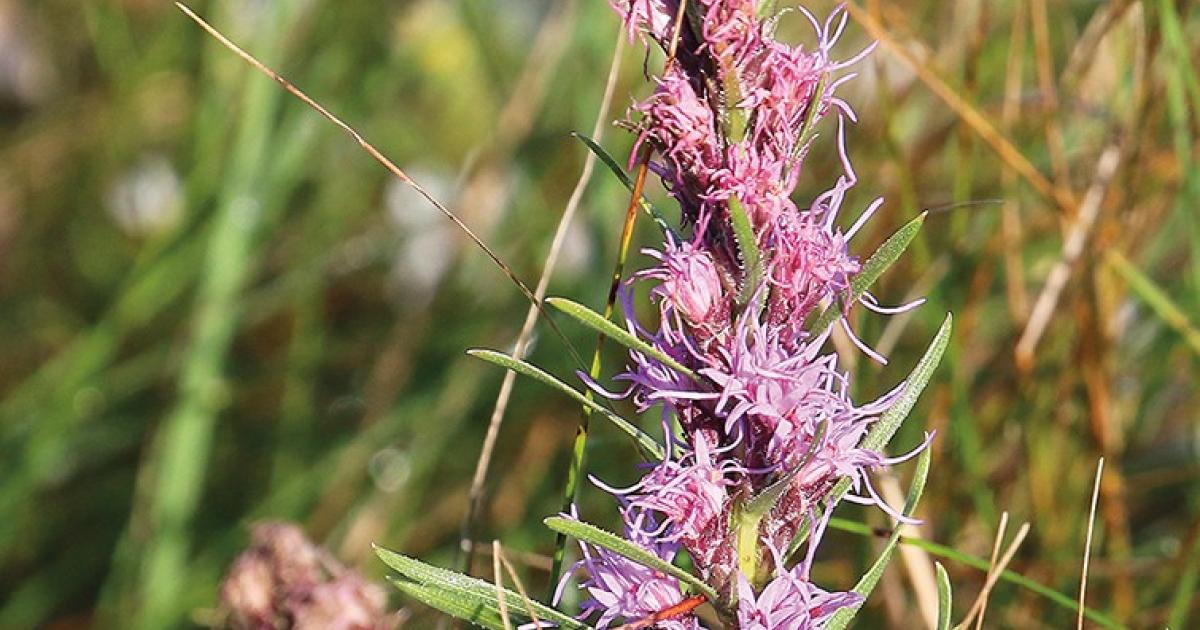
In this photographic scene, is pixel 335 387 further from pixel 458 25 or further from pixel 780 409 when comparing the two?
pixel 780 409

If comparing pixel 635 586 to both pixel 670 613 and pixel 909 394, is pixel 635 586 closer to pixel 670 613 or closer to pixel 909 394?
pixel 670 613

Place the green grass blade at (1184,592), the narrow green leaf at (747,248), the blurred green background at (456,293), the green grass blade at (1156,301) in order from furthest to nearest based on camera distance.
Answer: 1. the blurred green background at (456,293)
2. the green grass blade at (1156,301)
3. the green grass blade at (1184,592)
4. the narrow green leaf at (747,248)

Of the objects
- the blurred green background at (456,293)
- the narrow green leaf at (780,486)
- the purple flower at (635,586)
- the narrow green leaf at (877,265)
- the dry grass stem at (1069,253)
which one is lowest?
the blurred green background at (456,293)

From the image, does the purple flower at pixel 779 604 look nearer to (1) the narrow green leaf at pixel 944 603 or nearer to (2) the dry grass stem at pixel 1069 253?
(1) the narrow green leaf at pixel 944 603

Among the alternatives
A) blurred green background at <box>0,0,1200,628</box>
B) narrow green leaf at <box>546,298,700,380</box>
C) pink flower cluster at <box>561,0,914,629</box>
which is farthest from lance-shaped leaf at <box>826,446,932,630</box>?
blurred green background at <box>0,0,1200,628</box>

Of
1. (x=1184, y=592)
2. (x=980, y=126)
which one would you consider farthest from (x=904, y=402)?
(x=980, y=126)

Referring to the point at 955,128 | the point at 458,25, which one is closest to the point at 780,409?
the point at 955,128

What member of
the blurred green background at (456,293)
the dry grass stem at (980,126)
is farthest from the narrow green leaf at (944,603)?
the dry grass stem at (980,126)
